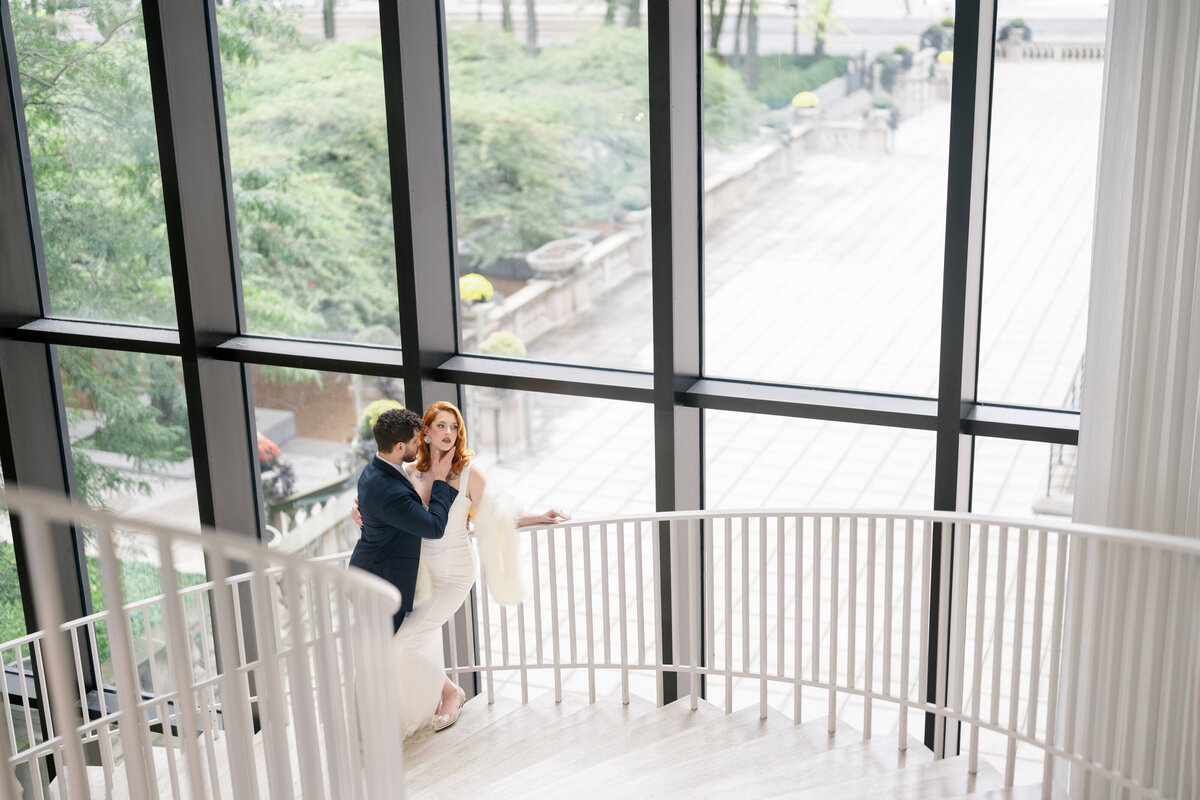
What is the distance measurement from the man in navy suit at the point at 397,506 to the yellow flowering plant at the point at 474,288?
1.16 m

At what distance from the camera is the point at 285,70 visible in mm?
4988

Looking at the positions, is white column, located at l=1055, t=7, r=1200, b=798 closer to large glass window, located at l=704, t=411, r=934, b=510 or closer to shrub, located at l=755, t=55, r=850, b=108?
large glass window, located at l=704, t=411, r=934, b=510

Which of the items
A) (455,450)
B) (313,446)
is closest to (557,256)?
(455,450)

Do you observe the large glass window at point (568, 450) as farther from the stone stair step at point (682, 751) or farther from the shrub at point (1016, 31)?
the shrub at point (1016, 31)

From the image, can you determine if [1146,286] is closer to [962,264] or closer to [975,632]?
[962,264]

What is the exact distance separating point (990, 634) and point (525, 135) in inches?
105

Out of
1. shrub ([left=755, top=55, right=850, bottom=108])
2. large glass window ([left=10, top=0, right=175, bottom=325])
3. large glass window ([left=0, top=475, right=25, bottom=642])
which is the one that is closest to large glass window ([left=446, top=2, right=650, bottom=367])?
shrub ([left=755, top=55, right=850, bottom=108])

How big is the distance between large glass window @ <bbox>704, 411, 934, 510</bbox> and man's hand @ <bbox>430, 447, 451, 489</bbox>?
1.23m

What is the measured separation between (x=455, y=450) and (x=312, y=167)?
1737 mm

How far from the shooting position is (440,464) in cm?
397

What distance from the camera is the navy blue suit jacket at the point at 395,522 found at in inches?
150

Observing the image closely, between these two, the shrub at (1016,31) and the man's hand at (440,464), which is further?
the man's hand at (440,464)

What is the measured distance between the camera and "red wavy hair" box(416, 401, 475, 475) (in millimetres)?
3916

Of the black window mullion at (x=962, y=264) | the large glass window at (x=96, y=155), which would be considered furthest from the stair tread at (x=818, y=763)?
the large glass window at (x=96, y=155)
